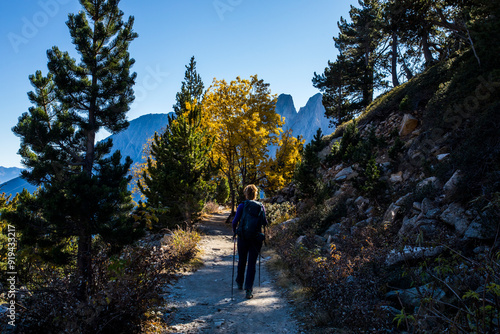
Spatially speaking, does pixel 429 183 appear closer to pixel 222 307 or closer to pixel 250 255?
pixel 250 255

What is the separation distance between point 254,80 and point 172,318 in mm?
13530

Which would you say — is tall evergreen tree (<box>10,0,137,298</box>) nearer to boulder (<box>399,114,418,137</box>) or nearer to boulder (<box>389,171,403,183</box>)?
boulder (<box>389,171,403,183</box>)

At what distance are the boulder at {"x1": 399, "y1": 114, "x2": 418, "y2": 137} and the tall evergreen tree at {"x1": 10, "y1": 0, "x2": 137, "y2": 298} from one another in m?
11.3

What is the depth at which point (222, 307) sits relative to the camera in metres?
4.75

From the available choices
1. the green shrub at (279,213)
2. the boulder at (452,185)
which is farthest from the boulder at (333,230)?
the green shrub at (279,213)

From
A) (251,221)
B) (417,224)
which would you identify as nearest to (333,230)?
(417,224)

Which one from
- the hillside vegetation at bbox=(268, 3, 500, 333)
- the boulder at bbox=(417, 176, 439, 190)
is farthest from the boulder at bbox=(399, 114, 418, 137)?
the boulder at bbox=(417, 176, 439, 190)

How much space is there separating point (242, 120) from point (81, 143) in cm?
896

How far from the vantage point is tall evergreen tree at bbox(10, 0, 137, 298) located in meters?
5.09

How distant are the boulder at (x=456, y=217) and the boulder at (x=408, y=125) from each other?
7.57 m

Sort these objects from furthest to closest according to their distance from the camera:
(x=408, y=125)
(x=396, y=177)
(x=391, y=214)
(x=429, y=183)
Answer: (x=408, y=125) < (x=396, y=177) < (x=391, y=214) < (x=429, y=183)

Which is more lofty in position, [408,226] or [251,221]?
[251,221]

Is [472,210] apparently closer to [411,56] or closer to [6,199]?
[6,199]

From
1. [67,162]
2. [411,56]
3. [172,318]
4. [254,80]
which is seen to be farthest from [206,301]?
[411,56]
